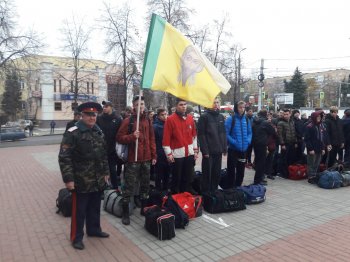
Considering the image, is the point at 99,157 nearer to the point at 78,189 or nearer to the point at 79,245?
the point at 78,189

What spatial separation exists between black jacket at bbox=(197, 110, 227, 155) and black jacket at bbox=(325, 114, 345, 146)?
420 centimetres

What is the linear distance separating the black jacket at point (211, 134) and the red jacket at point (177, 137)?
478mm

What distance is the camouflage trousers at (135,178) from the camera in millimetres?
5137

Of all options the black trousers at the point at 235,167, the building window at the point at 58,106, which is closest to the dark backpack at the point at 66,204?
the black trousers at the point at 235,167

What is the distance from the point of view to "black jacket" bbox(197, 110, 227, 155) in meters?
6.11

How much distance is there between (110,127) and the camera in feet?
21.6

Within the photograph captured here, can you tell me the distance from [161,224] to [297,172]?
213 inches

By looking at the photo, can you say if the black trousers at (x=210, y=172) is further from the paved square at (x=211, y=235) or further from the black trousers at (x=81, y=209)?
the black trousers at (x=81, y=209)

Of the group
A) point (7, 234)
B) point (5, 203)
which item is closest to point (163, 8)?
point (5, 203)

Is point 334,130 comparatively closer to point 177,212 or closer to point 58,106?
point 177,212

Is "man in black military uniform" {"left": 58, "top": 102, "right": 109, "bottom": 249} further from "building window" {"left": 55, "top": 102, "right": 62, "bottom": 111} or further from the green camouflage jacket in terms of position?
"building window" {"left": 55, "top": 102, "right": 62, "bottom": 111}

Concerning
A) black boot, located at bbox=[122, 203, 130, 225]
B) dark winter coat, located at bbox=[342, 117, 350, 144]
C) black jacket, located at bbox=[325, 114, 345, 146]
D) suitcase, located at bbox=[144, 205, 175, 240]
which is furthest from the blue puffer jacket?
dark winter coat, located at bbox=[342, 117, 350, 144]

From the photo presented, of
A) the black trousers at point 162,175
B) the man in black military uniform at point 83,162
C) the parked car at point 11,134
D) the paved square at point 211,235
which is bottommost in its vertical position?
the parked car at point 11,134

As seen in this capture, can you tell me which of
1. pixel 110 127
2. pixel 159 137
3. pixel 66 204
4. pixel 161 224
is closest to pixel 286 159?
pixel 159 137
